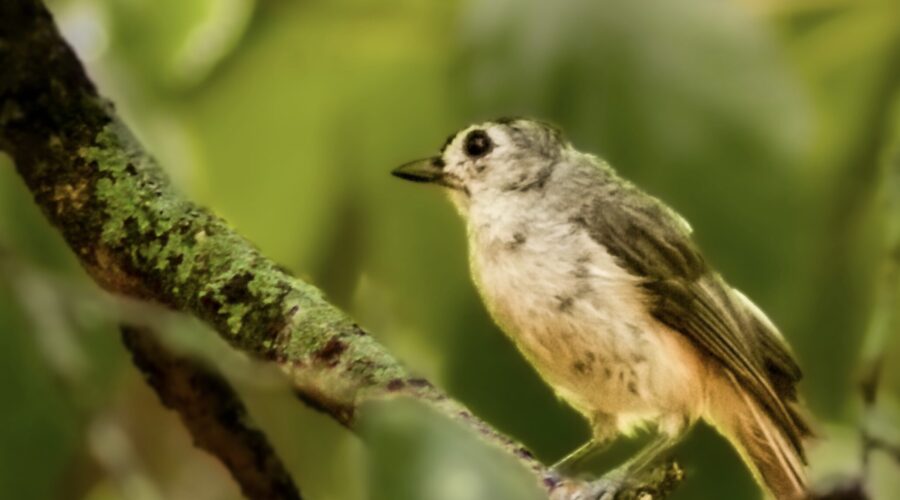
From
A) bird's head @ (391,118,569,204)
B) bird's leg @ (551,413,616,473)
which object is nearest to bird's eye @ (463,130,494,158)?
bird's head @ (391,118,569,204)

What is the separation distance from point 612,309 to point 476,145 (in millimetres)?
96

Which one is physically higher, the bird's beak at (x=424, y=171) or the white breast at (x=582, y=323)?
the bird's beak at (x=424, y=171)

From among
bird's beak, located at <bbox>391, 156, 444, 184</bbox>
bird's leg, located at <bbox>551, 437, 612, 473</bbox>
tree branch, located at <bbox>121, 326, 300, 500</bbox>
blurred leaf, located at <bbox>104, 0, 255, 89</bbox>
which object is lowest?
bird's leg, located at <bbox>551, 437, 612, 473</bbox>

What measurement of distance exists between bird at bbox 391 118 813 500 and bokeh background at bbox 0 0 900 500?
2cm

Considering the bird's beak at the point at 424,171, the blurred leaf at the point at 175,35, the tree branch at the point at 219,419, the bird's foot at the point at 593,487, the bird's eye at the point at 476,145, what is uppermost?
the blurred leaf at the point at 175,35

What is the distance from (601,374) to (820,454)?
0.11 meters

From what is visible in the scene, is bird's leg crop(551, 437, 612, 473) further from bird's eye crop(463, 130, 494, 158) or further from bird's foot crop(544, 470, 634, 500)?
bird's eye crop(463, 130, 494, 158)

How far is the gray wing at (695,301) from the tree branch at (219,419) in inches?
7.4

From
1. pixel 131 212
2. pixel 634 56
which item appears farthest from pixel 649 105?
pixel 131 212

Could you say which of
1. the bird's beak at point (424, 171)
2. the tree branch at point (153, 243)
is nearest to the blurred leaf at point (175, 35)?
the tree branch at point (153, 243)

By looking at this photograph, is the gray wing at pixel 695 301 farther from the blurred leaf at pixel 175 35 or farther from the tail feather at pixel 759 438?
the blurred leaf at pixel 175 35

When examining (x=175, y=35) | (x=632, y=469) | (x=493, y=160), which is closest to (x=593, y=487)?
(x=632, y=469)

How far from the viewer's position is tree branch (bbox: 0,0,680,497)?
1.81 ft

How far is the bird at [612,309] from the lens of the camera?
0.58 m
